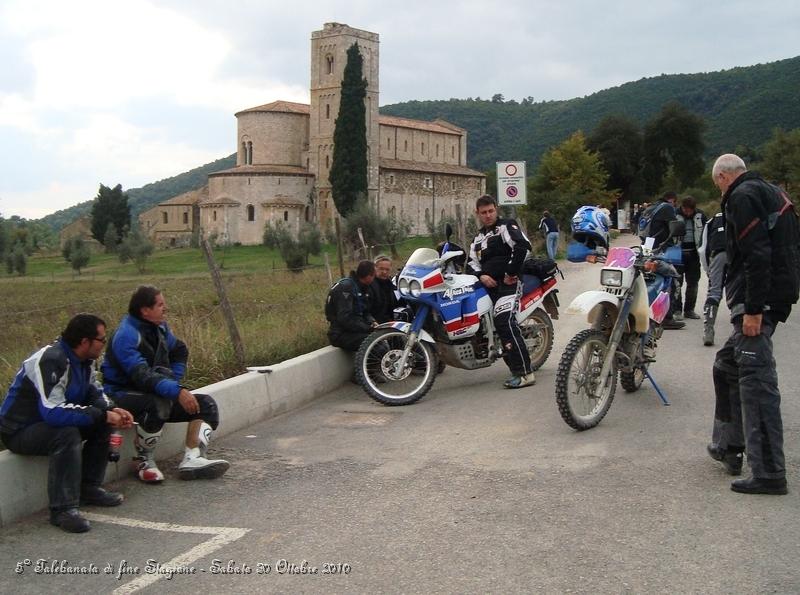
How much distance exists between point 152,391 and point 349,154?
7859cm

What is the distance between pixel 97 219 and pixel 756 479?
4166 inches


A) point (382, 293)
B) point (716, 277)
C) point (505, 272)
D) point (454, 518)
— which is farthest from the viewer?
point (716, 277)

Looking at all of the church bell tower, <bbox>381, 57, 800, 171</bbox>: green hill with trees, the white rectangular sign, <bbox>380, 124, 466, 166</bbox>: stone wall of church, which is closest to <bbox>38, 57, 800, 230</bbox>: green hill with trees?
<bbox>381, 57, 800, 171</bbox>: green hill with trees

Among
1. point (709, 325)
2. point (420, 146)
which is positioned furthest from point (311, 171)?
point (709, 325)

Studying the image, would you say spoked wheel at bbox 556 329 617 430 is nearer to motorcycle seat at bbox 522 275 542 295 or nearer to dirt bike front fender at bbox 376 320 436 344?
dirt bike front fender at bbox 376 320 436 344

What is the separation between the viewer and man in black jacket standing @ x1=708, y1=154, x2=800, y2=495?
5008mm

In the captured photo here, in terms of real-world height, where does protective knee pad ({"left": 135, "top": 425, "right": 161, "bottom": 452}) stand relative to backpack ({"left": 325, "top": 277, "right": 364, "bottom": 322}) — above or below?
below

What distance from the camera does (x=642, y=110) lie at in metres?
144

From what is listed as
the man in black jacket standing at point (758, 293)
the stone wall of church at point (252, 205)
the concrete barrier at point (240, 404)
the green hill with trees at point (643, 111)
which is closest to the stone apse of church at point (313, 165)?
the stone wall of church at point (252, 205)

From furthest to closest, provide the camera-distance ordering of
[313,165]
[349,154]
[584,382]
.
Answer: [313,165]
[349,154]
[584,382]

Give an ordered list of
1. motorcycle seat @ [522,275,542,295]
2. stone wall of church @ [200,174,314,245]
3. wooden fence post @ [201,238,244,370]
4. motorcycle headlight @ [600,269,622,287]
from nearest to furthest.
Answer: motorcycle headlight @ [600,269,622,287], wooden fence post @ [201,238,244,370], motorcycle seat @ [522,275,542,295], stone wall of church @ [200,174,314,245]

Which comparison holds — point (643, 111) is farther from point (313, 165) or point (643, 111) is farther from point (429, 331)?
point (429, 331)

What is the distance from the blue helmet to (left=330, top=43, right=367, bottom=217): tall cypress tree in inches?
2963

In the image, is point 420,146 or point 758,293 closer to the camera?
point 758,293
